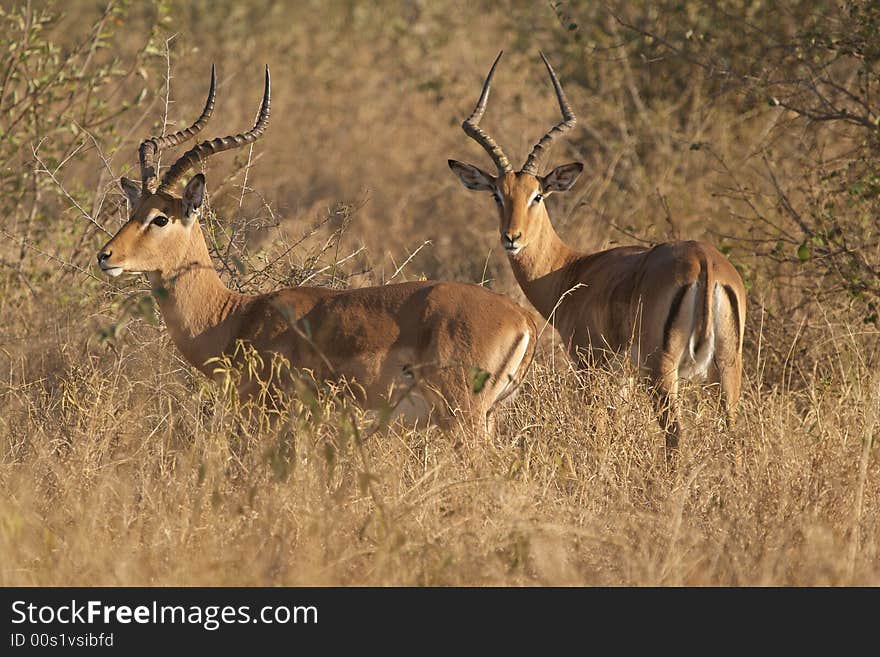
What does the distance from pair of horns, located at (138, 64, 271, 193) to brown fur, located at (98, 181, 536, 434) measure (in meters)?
0.11

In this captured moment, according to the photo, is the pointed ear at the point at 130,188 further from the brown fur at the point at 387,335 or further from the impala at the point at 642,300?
the impala at the point at 642,300

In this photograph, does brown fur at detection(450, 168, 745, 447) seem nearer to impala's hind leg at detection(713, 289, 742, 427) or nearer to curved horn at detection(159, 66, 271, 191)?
impala's hind leg at detection(713, 289, 742, 427)

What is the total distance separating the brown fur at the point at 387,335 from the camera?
558 cm

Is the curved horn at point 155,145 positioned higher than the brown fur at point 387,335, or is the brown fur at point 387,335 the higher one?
the curved horn at point 155,145

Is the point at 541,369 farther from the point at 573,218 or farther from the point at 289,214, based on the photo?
the point at 289,214

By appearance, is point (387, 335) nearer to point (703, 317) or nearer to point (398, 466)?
point (398, 466)

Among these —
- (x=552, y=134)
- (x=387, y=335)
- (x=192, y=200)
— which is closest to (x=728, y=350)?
(x=387, y=335)

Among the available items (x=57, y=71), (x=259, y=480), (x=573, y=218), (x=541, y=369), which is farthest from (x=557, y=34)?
(x=259, y=480)

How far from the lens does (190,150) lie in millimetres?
5910

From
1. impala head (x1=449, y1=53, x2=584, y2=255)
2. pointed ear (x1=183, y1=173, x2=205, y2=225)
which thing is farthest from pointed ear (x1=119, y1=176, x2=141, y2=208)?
impala head (x1=449, y1=53, x2=584, y2=255)

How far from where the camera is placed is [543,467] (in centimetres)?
523

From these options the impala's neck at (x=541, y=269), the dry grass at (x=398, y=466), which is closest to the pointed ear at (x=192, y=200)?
the dry grass at (x=398, y=466)

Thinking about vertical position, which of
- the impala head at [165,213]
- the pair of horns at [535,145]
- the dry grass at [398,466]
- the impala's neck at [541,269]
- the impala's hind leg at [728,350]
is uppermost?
the pair of horns at [535,145]
